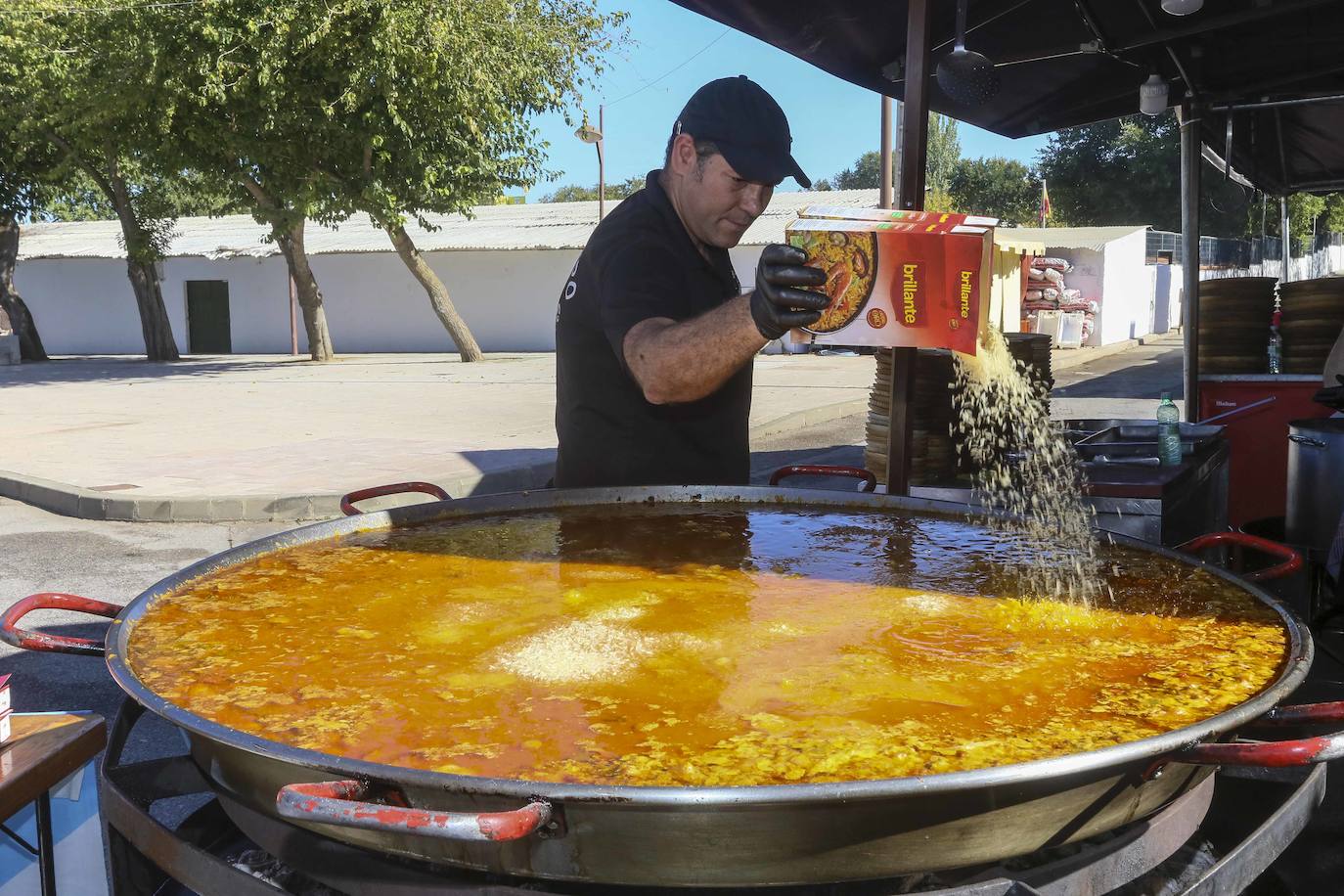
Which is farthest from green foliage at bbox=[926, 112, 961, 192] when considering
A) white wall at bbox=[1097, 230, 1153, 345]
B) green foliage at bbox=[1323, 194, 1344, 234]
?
white wall at bbox=[1097, 230, 1153, 345]

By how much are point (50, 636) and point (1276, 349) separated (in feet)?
24.6

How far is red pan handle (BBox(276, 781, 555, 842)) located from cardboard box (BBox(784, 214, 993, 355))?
1312 mm

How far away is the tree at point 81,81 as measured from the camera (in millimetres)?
19062

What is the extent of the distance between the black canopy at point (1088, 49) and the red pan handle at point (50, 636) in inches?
123

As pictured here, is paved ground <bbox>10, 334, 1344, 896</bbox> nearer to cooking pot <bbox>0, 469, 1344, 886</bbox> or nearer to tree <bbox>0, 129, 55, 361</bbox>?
cooking pot <bbox>0, 469, 1344, 886</bbox>

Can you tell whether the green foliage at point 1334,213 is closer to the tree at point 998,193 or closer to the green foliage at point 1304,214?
the green foliage at point 1304,214

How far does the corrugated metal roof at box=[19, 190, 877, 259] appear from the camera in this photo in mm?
29562

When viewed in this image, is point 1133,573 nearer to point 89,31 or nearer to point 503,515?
point 503,515

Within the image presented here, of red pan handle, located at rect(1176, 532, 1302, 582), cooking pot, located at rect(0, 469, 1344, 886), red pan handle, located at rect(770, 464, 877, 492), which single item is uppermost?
red pan handle, located at rect(770, 464, 877, 492)

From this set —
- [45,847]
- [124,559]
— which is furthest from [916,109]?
[124,559]

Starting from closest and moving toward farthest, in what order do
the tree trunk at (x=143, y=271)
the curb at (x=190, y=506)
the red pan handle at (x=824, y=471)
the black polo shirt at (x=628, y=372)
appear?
the black polo shirt at (x=628, y=372) < the red pan handle at (x=824, y=471) < the curb at (x=190, y=506) < the tree trunk at (x=143, y=271)

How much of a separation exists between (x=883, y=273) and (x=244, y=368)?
2451 cm

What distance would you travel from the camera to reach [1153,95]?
6066mm

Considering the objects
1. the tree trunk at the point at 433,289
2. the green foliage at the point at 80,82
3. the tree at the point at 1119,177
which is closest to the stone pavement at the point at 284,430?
the tree trunk at the point at 433,289
